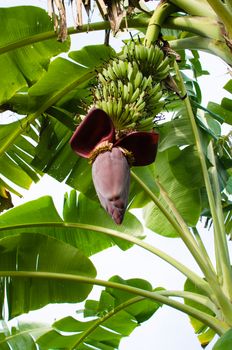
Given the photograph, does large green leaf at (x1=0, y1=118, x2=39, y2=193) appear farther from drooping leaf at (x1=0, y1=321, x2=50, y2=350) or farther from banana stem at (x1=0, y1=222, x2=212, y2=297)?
drooping leaf at (x1=0, y1=321, x2=50, y2=350)

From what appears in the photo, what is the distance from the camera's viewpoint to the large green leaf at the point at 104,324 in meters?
2.34

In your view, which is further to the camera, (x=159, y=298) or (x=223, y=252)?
(x=223, y=252)

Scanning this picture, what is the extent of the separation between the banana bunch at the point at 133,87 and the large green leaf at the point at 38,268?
1.16 metres

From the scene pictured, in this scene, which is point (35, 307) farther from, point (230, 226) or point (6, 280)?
point (230, 226)

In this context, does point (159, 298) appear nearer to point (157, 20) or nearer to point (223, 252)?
point (223, 252)

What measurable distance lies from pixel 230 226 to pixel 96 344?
0.87 m

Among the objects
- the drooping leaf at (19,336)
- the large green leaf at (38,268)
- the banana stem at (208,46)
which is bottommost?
the drooping leaf at (19,336)

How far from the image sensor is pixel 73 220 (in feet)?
7.96

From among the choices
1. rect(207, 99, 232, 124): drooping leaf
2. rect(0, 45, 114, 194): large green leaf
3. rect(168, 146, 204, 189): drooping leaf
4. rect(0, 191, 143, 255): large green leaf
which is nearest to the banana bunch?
rect(0, 45, 114, 194): large green leaf

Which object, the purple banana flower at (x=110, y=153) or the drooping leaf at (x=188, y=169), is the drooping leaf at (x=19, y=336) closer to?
the drooping leaf at (x=188, y=169)

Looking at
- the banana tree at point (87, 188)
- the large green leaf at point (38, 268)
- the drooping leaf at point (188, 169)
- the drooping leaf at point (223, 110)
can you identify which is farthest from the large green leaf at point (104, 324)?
the drooping leaf at point (223, 110)

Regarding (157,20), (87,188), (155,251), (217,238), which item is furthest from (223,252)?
(157,20)

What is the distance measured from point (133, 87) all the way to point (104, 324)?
5.42ft

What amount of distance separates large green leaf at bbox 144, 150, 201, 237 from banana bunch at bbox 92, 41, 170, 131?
4.03 ft
